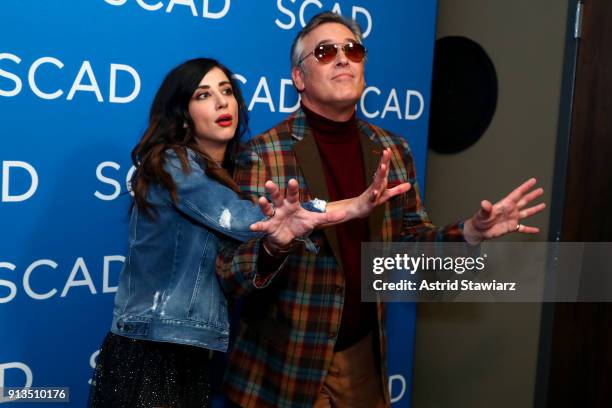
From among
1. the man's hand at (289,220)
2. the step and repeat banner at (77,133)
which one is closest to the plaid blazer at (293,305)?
the man's hand at (289,220)

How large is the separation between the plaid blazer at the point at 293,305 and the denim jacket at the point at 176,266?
0.19 m

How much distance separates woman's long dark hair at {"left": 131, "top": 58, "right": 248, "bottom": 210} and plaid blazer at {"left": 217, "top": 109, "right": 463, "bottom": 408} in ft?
0.50

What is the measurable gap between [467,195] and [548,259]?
0.59 m

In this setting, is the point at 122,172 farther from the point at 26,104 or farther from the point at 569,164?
the point at 569,164

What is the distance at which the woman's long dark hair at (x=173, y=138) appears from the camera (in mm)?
1729

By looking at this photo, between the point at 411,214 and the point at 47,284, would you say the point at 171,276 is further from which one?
the point at 411,214

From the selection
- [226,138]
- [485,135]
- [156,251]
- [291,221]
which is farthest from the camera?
[485,135]

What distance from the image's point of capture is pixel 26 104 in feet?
6.86

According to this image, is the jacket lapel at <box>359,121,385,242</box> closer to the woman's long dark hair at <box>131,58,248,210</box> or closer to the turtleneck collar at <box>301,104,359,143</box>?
the turtleneck collar at <box>301,104,359,143</box>

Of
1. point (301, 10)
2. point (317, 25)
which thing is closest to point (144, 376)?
point (317, 25)

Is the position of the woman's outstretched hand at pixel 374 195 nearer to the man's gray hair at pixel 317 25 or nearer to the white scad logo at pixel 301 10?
the man's gray hair at pixel 317 25

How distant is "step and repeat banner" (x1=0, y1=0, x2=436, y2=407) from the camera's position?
2092 millimetres

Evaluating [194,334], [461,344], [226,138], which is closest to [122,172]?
[226,138]

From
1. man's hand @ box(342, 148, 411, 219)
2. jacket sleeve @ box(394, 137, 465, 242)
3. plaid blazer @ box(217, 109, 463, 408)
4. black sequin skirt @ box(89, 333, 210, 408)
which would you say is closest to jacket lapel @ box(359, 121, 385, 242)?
plaid blazer @ box(217, 109, 463, 408)
